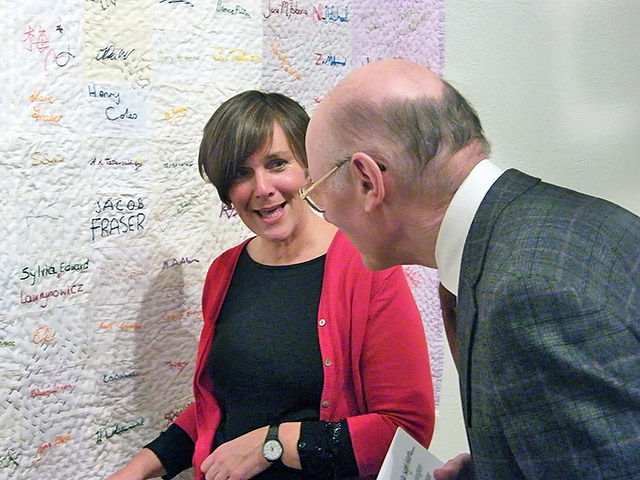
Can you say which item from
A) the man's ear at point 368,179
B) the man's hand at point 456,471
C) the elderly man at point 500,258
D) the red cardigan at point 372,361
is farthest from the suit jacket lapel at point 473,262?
the red cardigan at point 372,361

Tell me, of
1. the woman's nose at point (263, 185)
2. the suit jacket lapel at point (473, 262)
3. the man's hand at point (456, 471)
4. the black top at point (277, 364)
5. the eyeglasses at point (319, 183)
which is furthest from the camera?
the woman's nose at point (263, 185)

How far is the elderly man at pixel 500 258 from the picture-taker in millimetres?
659

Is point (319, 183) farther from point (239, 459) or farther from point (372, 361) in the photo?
A: point (239, 459)

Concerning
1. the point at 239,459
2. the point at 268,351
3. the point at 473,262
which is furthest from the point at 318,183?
the point at 239,459

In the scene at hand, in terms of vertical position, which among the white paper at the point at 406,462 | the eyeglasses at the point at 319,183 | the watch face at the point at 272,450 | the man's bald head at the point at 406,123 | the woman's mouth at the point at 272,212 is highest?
the man's bald head at the point at 406,123

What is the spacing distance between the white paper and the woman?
0.12m

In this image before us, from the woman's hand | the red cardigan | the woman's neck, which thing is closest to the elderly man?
the red cardigan

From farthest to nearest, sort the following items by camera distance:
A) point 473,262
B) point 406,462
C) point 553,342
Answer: point 406,462 → point 473,262 → point 553,342

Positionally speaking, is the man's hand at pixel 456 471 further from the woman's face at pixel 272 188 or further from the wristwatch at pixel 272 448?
the woman's face at pixel 272 188

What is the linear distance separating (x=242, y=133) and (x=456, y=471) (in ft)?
2.24

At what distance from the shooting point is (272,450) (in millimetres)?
1149

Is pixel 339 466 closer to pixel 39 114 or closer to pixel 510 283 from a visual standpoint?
pixel 510 283

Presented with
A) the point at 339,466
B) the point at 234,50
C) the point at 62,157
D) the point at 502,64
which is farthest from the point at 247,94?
the point at 502,64

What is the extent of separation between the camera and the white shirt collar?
814mm
